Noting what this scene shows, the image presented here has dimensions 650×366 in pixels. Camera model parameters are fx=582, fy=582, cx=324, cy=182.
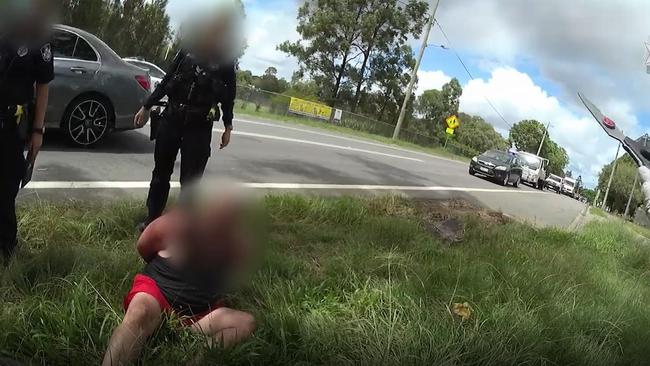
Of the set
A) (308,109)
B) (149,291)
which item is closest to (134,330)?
(149,291)

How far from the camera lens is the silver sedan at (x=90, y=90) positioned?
23.0 feet

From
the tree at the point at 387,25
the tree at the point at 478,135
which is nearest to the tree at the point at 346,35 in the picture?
the tree at the point at 387,25

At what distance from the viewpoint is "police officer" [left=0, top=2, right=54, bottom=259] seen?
321 cm

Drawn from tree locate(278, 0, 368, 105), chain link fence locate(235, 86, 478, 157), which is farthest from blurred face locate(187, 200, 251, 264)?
tree locate(278, 0, 368, 105)

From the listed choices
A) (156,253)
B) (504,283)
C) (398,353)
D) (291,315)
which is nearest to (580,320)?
(504,283)

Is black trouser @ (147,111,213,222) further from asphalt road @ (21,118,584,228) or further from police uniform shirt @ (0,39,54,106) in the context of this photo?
police uniform shirt @ (0,39,54,106)

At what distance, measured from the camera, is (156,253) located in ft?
9.66

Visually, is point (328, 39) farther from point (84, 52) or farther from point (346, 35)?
point (84, 52)

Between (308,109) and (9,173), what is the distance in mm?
31584

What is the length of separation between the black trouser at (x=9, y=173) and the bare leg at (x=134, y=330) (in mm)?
1287

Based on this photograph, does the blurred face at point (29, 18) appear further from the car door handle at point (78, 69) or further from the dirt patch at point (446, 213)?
the dirt patch at point (446, 213)

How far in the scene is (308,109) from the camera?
34.7 m

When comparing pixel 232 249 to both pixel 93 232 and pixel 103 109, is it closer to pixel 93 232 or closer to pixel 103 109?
pixel 93 232

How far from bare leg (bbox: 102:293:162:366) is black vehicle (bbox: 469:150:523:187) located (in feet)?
66.4
